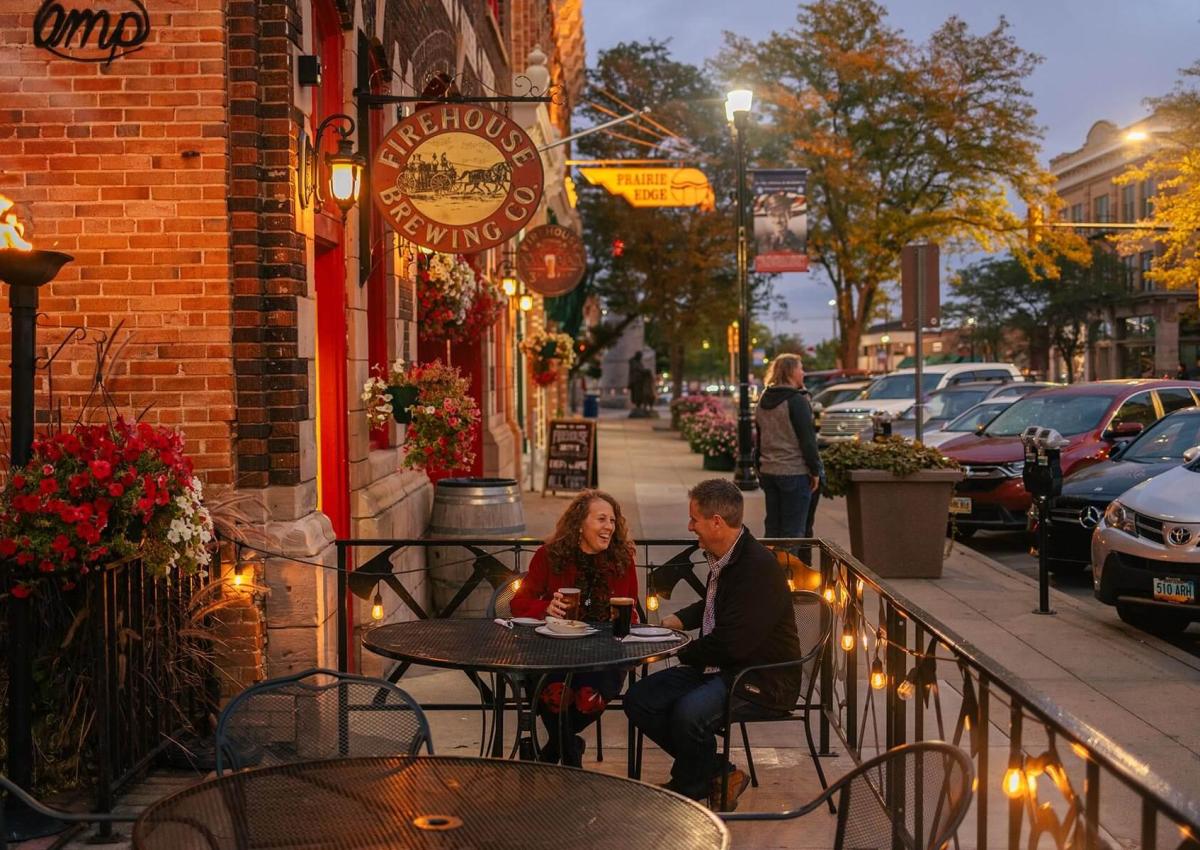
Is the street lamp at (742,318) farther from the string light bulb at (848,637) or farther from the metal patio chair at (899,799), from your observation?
the metal patio chair at (899,799)

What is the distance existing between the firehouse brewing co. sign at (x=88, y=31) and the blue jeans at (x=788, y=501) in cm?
621

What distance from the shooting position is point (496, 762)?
390cm

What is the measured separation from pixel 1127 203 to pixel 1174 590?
61.0 meters

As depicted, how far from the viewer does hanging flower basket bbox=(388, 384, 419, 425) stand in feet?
30.4

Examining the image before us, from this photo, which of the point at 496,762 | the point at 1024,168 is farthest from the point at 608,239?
the point at 496,762

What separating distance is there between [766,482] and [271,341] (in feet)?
17.8

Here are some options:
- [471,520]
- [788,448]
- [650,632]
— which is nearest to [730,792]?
[650,632]

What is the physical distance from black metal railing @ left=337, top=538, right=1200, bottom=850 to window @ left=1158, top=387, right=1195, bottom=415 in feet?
26.0

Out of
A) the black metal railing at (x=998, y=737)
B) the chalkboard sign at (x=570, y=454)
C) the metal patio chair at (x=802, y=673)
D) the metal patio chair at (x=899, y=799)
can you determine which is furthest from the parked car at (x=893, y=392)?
the metal patio chair at (x=899, y=799)

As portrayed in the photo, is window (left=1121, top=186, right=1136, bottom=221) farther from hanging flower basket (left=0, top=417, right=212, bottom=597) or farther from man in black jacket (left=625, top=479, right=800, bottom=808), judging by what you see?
hanging flower basket (left=0, top=417, right=212, bottom=597)

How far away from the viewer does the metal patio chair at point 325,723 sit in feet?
14.7

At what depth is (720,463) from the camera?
24.4 metres

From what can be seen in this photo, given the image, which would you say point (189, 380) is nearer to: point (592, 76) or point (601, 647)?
point (601, 647)

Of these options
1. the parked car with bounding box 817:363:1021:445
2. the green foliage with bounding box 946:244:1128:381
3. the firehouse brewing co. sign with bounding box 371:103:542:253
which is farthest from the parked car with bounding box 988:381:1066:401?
the green foliage with bounding box 946:244:1128:381
